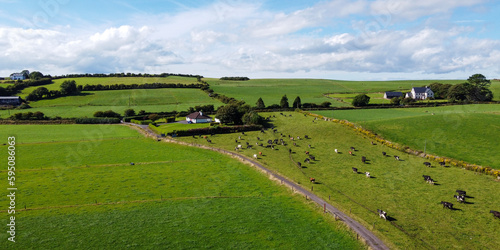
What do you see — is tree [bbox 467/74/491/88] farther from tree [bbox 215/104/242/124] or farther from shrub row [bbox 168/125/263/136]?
tree [bbox 215/104/242/124]

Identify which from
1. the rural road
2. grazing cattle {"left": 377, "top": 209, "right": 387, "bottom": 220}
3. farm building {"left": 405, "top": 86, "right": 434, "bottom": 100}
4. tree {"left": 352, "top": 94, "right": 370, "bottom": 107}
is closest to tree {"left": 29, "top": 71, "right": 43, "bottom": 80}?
the rural road

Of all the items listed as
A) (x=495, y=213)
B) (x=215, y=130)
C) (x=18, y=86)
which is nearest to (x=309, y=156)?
(x=495, y=213)

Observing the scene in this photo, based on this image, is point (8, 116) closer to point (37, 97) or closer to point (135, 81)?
point (37, 97)

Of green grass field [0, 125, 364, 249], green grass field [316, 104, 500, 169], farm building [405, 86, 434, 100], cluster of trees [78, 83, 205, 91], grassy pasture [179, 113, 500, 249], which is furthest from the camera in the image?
cluster of trees [78, 83, 205, 91]

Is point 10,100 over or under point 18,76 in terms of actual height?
under

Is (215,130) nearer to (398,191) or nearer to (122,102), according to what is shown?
(398,191)
